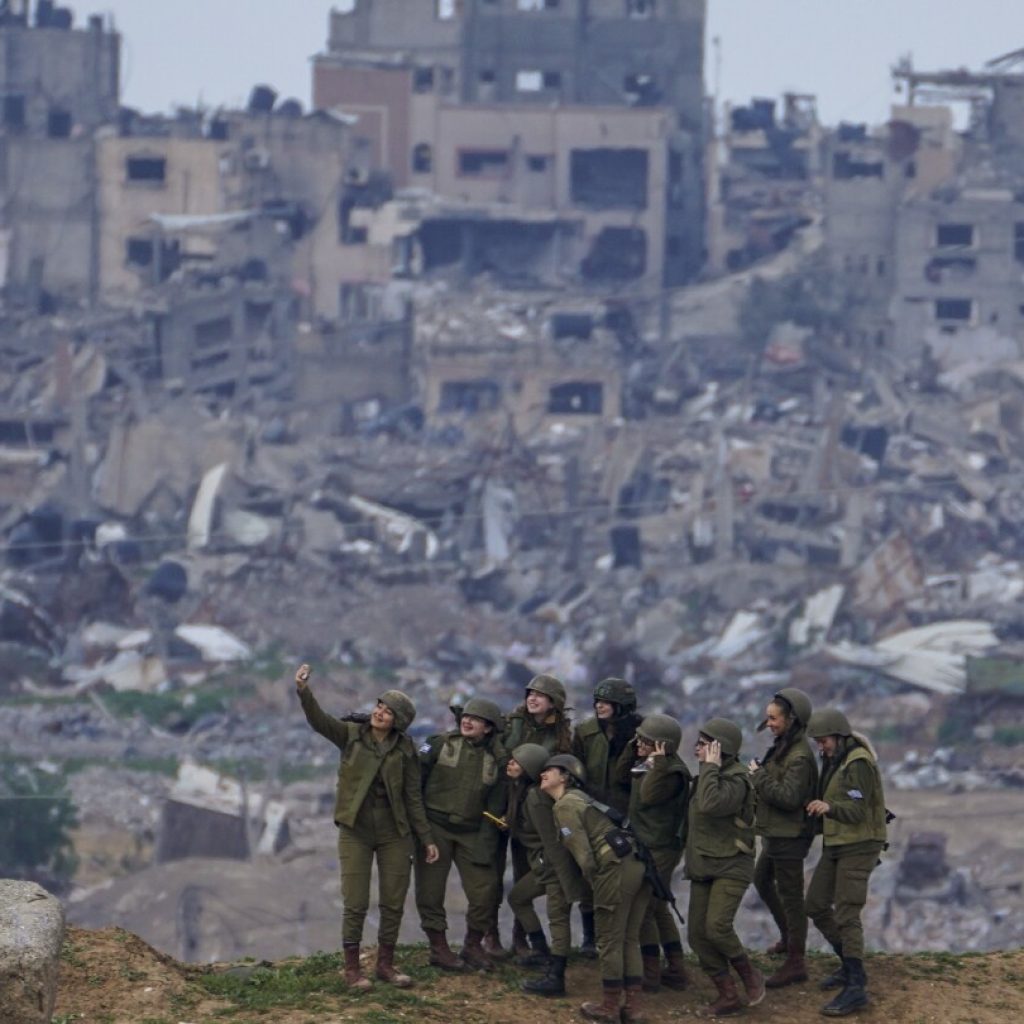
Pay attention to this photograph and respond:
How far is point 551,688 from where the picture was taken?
9352mm

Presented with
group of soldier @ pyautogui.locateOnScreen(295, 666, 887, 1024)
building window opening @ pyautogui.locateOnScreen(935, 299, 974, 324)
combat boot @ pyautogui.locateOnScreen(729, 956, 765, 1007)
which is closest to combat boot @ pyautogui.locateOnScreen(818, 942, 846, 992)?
group of soldier @ pyautogui.locateOnScreen(295, 666, 887, 1024)

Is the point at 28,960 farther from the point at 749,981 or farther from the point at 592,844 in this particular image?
the point at 749,981

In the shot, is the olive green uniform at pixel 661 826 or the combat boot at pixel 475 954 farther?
the combat boot at pixel 475 954

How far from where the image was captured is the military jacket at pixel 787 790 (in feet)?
29.9

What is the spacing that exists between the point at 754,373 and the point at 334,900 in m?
26.5

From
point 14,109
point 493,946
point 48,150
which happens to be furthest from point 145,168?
point 493,946

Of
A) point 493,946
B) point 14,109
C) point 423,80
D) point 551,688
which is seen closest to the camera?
point 551,688

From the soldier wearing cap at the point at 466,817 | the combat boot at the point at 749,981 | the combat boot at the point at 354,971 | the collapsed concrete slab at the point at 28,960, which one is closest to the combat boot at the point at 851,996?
the combat boot at the point at 749,981

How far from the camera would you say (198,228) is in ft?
153

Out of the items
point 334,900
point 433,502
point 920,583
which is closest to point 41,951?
point 334,900

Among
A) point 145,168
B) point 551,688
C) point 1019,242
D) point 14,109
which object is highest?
point 14,109

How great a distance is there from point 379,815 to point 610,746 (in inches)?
40.1

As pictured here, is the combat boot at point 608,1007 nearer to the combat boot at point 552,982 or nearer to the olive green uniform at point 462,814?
the combat boot at point 552,982

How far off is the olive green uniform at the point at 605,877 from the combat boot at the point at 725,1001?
14.0 inches
